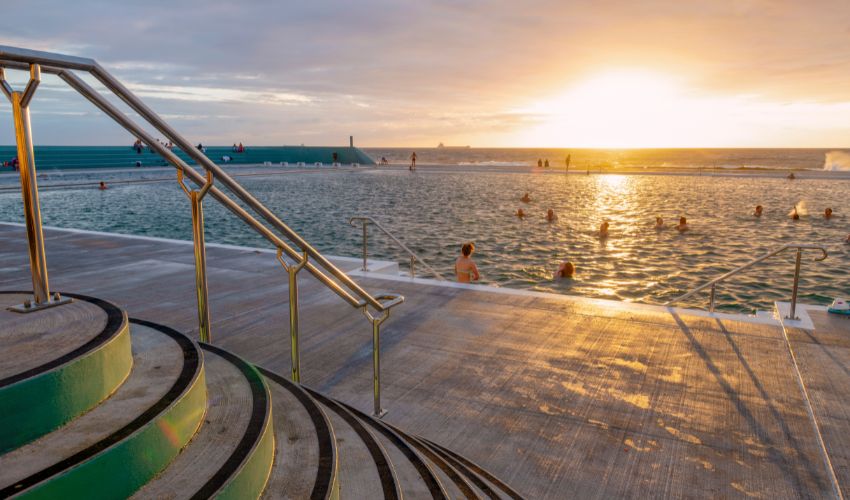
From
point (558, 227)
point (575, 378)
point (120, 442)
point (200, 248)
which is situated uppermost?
point (200, 248)

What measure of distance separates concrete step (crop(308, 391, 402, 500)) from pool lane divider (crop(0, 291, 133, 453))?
1399 mm

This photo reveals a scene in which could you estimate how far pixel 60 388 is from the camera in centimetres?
267

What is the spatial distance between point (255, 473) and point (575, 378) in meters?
3.55

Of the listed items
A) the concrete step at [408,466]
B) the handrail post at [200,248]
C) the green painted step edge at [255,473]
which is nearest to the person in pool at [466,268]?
the handrail post at [200,248]

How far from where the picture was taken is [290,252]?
14.3 ft

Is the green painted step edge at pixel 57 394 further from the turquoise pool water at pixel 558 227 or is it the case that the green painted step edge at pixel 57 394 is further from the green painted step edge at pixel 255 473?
the turquoise pool water at pixel 558 227

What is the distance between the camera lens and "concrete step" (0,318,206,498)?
229cm

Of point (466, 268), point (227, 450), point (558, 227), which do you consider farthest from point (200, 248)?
point (558, 227)

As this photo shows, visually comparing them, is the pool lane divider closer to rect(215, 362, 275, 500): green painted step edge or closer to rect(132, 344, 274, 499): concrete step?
rect(132, 344, 274, 499): concrete step

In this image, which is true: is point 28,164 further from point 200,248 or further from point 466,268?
point 466,268

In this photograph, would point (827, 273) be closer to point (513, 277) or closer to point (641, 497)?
point (513, 277)

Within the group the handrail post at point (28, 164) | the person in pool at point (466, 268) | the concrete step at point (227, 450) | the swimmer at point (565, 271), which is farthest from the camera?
the swimmer at point (565, 271)

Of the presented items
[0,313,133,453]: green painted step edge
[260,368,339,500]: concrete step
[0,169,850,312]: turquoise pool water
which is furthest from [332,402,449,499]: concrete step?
[0,169,850,312]: turquoise pool water

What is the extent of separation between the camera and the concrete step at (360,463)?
10.8 feet
